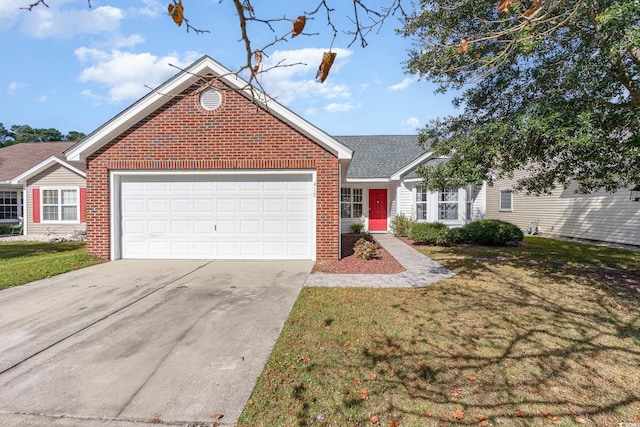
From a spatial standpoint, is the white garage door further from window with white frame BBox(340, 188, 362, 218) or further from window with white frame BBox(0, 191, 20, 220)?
window with white frame BBox(0, 191, 20, 220)

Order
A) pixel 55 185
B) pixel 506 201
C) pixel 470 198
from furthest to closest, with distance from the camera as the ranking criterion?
pixel 506 201 → pixel 55 185 → pixel 470 198

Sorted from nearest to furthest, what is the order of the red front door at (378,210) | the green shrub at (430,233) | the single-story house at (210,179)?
the single-story house at (210,179) → the green shrub at (430,233) → the red front door at (378,210)

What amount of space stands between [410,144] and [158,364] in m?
18.7

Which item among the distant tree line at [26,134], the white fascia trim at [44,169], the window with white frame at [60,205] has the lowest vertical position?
the window with white frame at [60,205]

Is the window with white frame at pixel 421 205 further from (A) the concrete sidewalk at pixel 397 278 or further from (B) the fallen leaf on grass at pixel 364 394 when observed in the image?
(B) the fallen leaf on grass at pixel 364 394

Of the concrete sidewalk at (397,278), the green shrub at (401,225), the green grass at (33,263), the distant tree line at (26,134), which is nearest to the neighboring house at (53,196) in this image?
the green grass at (33,263)

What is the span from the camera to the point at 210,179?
9.34m

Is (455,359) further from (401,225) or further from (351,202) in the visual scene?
(351,202)

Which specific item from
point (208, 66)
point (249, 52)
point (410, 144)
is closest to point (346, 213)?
point (410, 144)

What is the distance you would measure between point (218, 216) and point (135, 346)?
5752 mm

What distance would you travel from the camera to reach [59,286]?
21.4 ft

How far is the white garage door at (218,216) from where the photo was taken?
9.29m

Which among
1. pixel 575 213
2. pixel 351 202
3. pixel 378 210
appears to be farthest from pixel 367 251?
pixel 575 213

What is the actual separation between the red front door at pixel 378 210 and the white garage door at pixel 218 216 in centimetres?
834
